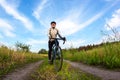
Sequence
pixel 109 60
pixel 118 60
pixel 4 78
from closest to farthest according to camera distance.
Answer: pixel 4 78
pixel 118 60
pixel 109 60

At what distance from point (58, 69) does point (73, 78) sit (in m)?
3.87

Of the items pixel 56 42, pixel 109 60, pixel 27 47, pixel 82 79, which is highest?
pixel 27 47

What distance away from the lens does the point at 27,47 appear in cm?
4103

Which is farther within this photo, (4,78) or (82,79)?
(4,78)

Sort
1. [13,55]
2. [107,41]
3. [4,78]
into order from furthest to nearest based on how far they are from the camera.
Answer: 1. [13,55]
2. [107,41]
3. [4,78]

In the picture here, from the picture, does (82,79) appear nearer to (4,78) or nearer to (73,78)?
(73,78)

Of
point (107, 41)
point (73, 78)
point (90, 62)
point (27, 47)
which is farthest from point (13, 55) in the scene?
point (27, 47)

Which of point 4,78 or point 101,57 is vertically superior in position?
point 101,57

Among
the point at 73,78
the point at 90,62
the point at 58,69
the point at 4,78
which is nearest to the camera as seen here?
the point at 73,78

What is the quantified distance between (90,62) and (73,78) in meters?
8.93

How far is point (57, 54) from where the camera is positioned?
12.9 m

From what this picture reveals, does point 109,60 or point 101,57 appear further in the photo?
point 101,57

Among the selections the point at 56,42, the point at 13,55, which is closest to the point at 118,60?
the point at 56,42

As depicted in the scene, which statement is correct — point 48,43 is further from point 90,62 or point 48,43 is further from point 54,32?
point 90,62
